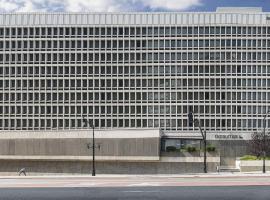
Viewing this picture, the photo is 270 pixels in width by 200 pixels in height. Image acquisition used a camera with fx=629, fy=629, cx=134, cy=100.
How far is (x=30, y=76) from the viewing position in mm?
115875

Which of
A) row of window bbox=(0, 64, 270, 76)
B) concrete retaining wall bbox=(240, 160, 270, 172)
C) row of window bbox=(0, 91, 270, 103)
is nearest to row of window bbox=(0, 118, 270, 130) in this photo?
row of window bbox=(0, 91, 270, 103)

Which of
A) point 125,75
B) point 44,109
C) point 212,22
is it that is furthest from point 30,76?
point 212,22

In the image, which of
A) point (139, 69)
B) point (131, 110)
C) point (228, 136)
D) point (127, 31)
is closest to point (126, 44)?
point (127, 31)

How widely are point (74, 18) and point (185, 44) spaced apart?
20.9 meters

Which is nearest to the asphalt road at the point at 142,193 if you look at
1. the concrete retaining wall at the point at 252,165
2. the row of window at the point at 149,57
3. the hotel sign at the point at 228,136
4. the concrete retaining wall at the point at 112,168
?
the concrete retaining wall at the point at 252,165

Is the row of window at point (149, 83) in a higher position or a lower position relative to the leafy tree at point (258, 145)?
higher

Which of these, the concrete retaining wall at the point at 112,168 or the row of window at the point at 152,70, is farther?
the row of window at the point at 152,70

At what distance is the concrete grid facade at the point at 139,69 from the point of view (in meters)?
113

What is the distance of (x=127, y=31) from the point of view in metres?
114

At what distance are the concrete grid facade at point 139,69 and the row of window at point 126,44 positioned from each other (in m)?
0.18

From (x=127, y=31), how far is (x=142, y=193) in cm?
7582

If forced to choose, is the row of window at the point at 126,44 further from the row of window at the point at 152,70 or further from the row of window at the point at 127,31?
the row of window at the point at 152,70

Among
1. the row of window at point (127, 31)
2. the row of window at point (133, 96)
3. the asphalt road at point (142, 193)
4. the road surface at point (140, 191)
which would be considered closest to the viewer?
the asphalt road at point (142, 193)

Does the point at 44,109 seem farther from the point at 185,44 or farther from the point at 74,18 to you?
the point at 185,44
